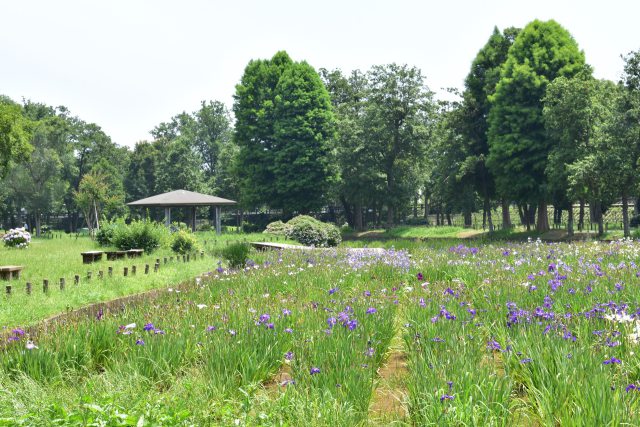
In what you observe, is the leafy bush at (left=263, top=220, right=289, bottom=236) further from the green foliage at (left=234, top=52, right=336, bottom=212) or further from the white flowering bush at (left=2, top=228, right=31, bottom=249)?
the white flowering bush at (left=2, top=228, right=31, bottom=249)

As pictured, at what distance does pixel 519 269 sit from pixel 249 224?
45.2 meters

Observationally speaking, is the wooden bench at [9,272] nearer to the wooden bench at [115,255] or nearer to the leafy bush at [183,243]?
the wooden bench at [115,255]

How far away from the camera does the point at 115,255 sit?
19500 mm

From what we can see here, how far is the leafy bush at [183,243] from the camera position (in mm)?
22422

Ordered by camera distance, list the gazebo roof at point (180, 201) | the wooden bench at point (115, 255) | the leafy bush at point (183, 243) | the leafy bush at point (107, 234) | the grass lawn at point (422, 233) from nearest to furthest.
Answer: the wooden bench at point (115, 255), the leafy bush at point (183, 243), the leafy bush at point (107, 234), the gazebo roof at point (180, 201), the grass lawn at point (422, 233)

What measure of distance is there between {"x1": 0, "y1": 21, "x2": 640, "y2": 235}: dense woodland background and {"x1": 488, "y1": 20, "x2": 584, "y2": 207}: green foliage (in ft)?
0.29

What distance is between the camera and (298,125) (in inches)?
1745

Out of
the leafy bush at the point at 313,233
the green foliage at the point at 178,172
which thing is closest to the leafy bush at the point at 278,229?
the leafy bush at the point at 313,233

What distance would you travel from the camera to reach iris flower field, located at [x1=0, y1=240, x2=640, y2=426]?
3621 mm

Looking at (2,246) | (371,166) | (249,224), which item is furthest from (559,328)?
(249,224)

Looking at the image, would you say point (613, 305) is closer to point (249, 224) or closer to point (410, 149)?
point (410, 149)

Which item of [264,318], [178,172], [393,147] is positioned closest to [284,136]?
[393,147]

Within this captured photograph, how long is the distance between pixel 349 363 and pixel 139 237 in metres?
19.5

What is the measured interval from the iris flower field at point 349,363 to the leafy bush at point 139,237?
15.5 m
